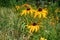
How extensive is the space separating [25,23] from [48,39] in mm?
504

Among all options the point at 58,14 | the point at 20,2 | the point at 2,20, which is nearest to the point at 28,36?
the point at 2,20

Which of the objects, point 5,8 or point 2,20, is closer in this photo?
point 2,20

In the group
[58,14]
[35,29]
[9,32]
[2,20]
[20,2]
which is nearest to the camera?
[35,29]

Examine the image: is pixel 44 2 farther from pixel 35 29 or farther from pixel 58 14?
pixel 35 29

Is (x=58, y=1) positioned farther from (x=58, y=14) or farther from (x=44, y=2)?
(x=58, y=14)

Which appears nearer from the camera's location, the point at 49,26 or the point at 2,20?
the point at 49,26

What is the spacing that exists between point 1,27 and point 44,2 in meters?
1.40

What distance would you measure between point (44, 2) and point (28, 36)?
1544mm

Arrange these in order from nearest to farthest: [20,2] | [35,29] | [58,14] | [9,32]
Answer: [35,29] → [9,32] → [58,14] → [20,2]

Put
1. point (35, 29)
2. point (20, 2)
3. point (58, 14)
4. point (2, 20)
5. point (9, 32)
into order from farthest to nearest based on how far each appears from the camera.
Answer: point (20, 2) < point (58, 14) < point (2, 20) < point (9, 32) < point (35, 29)

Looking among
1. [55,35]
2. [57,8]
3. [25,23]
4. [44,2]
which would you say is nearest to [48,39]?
[55,35]

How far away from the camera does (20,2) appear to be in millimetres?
4848

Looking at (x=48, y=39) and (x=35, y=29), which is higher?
(x=35, y=29)

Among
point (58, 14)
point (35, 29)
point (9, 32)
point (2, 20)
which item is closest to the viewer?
point (35, 29)
